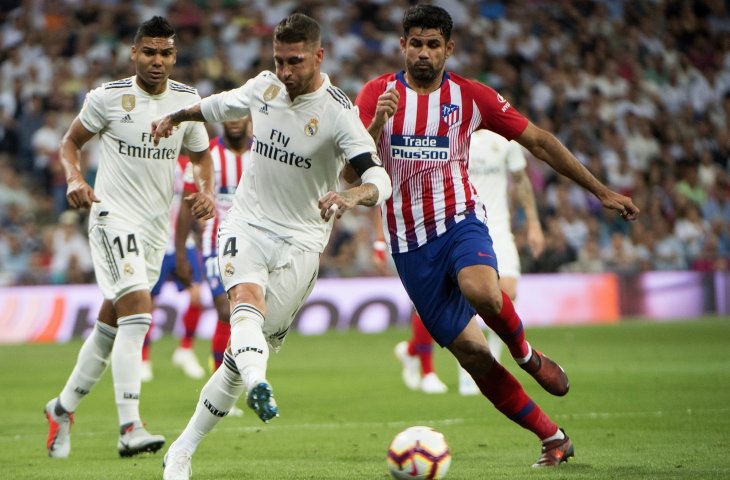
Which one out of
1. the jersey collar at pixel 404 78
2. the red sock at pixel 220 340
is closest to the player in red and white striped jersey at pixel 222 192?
the red sock at pixel 220 340

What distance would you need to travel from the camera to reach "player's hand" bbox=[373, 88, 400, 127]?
266 inches

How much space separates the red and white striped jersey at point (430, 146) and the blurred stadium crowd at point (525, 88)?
11656 millimetres

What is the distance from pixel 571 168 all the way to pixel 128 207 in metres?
2.93

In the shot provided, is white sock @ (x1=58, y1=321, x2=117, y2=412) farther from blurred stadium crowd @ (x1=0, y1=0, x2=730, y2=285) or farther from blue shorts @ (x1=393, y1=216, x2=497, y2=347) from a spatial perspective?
blurred stadium crowd @ (x1=0, y1=0, x2=730, y2=285)

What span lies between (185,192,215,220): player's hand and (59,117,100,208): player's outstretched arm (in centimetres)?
61

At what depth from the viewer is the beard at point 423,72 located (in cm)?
728

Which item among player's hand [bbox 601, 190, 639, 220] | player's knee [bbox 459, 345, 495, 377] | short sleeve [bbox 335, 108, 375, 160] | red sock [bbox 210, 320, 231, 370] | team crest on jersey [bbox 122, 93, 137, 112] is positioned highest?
team crest on jersey [bbox 122, 93, 137, 112]

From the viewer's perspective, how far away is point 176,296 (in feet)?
60.1

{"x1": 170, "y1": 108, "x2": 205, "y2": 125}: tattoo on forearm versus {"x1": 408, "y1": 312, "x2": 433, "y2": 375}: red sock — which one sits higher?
{"x1": 170, "y1": 108, "x2": 205, "y2": 125}: tattoo on forearm

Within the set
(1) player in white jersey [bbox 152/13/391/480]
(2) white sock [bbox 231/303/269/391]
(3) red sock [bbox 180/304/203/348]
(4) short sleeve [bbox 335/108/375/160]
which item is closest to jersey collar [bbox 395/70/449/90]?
(1) player in white jersey [bbox 152/13/391/480]

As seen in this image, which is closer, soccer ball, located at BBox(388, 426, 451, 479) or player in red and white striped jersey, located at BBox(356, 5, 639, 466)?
soccer ball, located at BBox(388, 426, 451, 479)

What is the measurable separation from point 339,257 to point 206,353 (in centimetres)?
408

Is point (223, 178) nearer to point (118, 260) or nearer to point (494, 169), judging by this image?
point (494, 169)

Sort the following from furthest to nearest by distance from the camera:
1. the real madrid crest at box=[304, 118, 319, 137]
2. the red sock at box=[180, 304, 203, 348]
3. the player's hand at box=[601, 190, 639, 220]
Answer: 1. the red sock at box=[180, 304, 203, 348]
2. the player's hand at box=[601, 190, 639, 220]
3. the real madrid crest at box=[304, 118, 319, 137]
